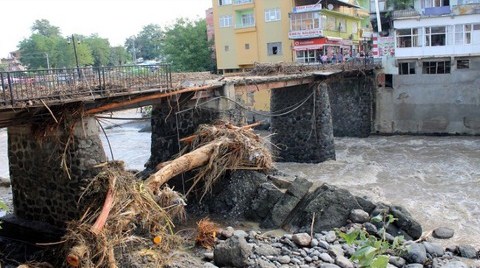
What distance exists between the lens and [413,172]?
22781 mm

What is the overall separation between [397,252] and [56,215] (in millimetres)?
8435

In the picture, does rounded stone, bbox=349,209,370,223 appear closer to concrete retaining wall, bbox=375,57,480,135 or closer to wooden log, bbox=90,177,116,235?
wooden log, bbox=90,177,116,235

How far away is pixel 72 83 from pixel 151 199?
11.0 ft

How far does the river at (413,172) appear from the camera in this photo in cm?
1653

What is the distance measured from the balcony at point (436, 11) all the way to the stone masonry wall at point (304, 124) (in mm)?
11317

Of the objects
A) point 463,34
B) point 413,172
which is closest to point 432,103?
point 463,34

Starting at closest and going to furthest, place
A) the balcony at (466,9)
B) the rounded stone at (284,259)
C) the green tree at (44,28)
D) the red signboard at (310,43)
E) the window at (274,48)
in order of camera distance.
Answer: the rounded stone at (284,259) → the balcony at (466,9) → the red signboard at (310,43) → the window at (274,48) → the green tree at (44,28)

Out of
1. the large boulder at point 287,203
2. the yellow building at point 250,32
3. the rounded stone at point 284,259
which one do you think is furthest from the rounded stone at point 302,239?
the yellow building at point 250,32

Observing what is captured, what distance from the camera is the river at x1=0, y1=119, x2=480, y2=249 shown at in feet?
54.2

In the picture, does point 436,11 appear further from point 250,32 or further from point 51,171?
point 51,171

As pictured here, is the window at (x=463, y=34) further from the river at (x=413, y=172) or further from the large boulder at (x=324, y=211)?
the large boulder at (x=324, y=211)

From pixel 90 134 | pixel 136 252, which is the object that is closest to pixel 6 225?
pixel 90 134

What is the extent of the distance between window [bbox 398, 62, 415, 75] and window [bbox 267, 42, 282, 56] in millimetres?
11734

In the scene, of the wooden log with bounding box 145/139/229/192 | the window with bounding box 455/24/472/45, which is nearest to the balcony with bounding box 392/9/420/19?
the window with bounding box 455/24/472/45
